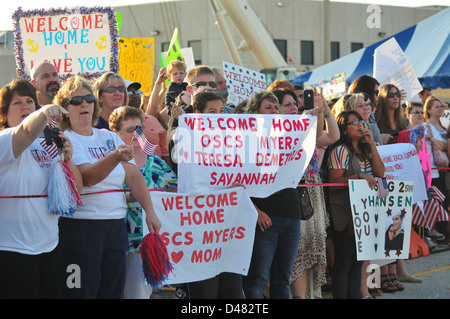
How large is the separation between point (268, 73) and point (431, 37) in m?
9.45

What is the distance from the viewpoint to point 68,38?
7.81m

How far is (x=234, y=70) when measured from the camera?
Result: 970 cm

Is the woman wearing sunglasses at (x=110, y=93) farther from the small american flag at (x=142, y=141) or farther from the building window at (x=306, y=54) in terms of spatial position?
the building window at (x=306, y=54)

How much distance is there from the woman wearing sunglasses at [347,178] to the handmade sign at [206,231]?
3.61 feet

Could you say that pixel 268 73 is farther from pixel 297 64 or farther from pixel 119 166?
pixel 119 166

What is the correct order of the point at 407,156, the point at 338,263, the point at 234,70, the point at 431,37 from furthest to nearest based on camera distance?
the point at 431,37 < the point at 234,70 < the point at 407,156 < the point at 338,263

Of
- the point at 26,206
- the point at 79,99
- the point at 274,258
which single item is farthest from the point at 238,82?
the point at 26,206

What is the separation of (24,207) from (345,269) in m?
2.90

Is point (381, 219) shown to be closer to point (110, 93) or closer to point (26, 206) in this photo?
point (110, 93)

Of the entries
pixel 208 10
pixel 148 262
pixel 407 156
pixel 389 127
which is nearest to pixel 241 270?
pixel 148 262

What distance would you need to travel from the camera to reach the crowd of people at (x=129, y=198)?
3979mm

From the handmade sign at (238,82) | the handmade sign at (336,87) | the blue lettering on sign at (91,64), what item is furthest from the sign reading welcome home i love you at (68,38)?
the handmade sign at (336,87)

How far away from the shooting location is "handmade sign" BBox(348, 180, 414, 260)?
580cm

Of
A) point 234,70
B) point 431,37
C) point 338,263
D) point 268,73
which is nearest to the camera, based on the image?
point 338,263
